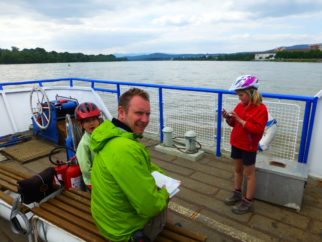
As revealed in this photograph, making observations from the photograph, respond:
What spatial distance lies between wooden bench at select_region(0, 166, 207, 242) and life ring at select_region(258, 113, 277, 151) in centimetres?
236

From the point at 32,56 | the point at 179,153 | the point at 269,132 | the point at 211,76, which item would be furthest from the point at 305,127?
the point at 32,56

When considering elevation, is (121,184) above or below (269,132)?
above

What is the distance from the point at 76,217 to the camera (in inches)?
83.7

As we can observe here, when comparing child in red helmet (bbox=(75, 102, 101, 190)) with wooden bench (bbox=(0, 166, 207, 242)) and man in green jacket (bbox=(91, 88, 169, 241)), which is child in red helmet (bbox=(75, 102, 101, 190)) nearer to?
wooden bench (bbox=(0, 166, 207, 242))

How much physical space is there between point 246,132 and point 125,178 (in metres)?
1.78

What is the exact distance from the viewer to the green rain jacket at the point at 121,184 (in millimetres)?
1351

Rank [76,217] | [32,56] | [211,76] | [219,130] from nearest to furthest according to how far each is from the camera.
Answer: [76,217]
[219,130]
[211,76]
[32,56]

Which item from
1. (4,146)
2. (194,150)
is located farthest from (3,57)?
(194,150)

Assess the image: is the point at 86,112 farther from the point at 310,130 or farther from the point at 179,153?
the point at 310,130

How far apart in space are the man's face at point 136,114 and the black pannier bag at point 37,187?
1237 millimetres

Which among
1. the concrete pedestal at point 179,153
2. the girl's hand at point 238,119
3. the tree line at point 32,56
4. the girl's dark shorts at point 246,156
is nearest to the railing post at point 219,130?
the concrete pedestal at point 179,153

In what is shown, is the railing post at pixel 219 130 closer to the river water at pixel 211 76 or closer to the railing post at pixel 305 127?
the railing post at pixel 305 127

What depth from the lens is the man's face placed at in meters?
1.54

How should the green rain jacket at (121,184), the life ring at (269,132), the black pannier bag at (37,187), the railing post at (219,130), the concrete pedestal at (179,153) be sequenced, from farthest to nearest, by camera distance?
the concrete pedestal at (179,153)
the railing post at (219,130)
the life ring at (269,132)
the black pannier bag at (37,187)
the green rain jacket at (121,184)
